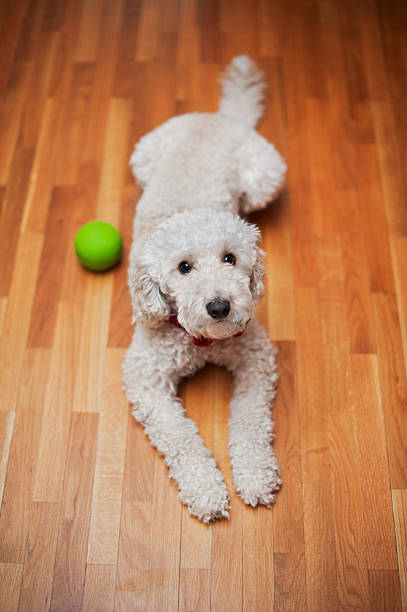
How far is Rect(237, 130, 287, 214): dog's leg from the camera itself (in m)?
1.99

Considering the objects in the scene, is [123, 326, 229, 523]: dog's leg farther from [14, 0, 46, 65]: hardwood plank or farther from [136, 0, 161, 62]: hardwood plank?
[14, 0, 46, 65]: hardwood plank

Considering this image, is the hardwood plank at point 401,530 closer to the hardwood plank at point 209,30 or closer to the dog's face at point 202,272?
the dog's face at point 202,272

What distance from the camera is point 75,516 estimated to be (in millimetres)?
1720

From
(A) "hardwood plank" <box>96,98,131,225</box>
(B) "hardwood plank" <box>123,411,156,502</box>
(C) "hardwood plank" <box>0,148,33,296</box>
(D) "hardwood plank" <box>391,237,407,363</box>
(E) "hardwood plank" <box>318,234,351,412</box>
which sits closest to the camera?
(B) "hardwood plank" <box>123,411,156,502</box>

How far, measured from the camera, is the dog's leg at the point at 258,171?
1994mm

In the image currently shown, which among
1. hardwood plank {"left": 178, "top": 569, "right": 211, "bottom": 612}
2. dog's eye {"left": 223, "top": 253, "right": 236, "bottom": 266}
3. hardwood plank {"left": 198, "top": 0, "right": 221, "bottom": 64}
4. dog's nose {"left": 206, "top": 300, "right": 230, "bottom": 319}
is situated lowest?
hardwood plank {"left": 178, "top": 569, "right": 211, "bottom": 612}

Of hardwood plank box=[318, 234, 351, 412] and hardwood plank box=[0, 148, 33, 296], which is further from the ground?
hardwood plank box=[0, 148, 33, 296]

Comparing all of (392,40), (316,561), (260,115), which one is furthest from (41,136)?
(316,561)

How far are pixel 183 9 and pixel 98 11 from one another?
414 millimetres

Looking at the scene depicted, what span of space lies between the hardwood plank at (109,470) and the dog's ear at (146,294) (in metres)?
0.42

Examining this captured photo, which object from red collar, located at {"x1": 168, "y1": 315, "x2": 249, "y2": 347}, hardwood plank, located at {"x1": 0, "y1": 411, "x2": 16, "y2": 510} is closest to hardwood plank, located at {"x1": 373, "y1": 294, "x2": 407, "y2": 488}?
red collar, located at {"x1": 168, "y1": 315, "x2": 249, "y2": 347}

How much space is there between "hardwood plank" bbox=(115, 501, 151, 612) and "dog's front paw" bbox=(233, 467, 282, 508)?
296 millimetres

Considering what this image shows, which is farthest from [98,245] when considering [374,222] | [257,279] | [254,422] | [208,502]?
[374,222]

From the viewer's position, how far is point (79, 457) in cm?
181
